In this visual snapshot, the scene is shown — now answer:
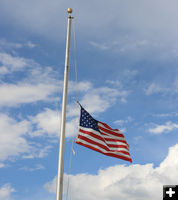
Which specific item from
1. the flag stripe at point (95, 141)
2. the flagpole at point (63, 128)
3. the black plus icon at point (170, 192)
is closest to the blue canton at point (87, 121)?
the flag stripe at point (95, 141)

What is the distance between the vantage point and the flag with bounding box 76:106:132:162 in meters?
19.7

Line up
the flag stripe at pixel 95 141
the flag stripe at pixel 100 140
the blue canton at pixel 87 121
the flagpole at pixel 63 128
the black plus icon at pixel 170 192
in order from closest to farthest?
the black plus icon at pixel 170 192, the flagpole at pixel 63 128, the flag stripe at pixel 95 141, the flag stripe at pixel 100 140, the blue canton at pixel 87 121

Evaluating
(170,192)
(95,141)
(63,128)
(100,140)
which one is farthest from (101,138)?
(170,192)

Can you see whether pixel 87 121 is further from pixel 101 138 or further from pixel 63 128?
pixel 63 128

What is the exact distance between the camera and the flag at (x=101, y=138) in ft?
64.6

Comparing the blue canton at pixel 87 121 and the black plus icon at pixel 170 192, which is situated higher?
the blue canton at pixel 87 121

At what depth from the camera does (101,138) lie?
20.5 m

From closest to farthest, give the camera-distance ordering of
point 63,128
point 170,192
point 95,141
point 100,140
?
point 170,192 < point 63,128 < point 95,141 < point 100,140

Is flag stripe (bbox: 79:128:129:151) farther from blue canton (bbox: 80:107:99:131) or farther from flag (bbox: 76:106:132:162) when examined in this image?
blue canton (bbox: 80:107:99:131)

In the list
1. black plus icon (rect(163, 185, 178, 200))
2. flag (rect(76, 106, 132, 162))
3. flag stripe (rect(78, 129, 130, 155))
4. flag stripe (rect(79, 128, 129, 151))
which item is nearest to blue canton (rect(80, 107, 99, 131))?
flag (rect(76, 106, 132, 162))

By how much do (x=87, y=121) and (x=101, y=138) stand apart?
1386 mm

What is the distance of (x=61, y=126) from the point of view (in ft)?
59.1

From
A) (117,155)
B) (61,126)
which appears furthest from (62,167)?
(117,155)

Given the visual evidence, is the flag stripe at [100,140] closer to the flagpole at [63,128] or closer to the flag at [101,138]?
the flag at [101,138]
